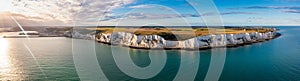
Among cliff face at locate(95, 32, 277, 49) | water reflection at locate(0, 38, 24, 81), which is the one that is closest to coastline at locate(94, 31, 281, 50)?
cliff face at locate(95, 32, 277, 49)

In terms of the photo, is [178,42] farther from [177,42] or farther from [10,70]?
[10,70]

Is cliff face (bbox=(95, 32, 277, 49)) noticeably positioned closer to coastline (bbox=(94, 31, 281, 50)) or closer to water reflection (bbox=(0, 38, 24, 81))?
coastline (bbox=(94, 31, 281, 50))

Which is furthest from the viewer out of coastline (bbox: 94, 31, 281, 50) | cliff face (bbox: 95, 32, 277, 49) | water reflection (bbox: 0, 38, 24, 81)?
cliff face (bbox: 95, 32, 277, 49)

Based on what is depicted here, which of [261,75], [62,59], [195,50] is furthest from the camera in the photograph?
[195,50]

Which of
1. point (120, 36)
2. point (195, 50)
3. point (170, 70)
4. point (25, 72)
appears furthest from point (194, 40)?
point (25, 72)

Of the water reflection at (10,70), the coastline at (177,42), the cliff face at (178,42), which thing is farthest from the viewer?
the cliff face at (178,42)

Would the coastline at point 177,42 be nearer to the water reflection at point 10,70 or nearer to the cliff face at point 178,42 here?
the cliff face at point 178,42

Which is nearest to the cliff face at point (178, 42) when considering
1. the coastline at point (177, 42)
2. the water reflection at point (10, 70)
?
the coastline at point (177, 42)

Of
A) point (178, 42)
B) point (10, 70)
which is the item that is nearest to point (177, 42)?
point (178, 42)

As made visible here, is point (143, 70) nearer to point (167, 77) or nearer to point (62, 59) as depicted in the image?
point (167, 77)

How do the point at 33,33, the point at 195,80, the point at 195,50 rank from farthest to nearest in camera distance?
the point at 33,33 → the point at 195,50 → the point at 195,80

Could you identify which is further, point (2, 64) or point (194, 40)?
point (194, 40)
